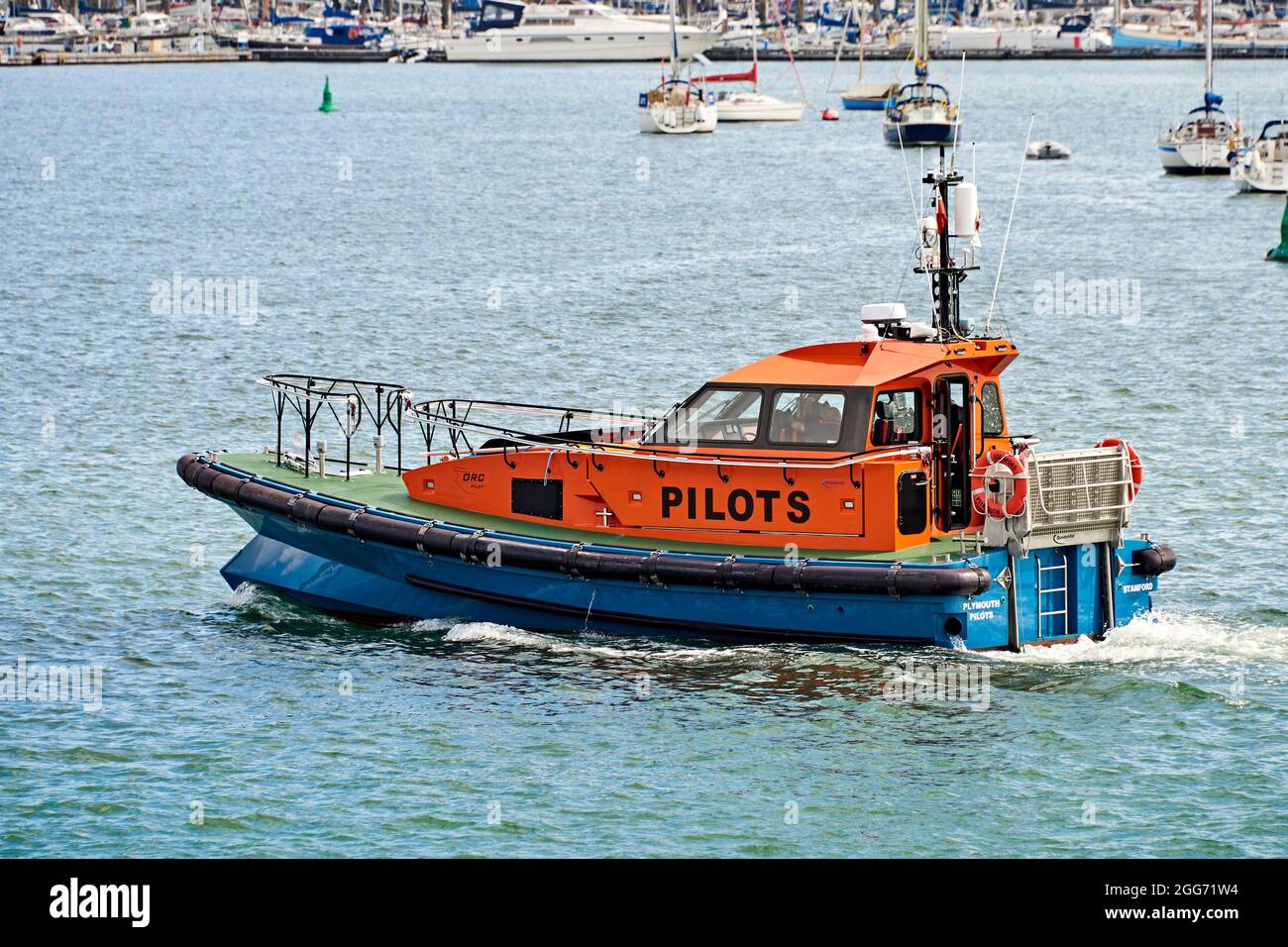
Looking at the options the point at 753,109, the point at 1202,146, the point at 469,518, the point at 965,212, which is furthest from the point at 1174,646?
the point at 753,109

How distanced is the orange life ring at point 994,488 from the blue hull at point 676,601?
413mm

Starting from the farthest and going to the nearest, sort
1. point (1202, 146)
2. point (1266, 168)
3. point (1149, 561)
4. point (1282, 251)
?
point (1202, 146)
point (1266, 168)
point (1282, 251)
point (1149, 561)

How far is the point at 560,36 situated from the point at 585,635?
161 meters

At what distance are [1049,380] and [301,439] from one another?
1352 centimetres

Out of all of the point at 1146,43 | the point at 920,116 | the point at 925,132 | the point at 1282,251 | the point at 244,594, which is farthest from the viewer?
the point at 1146,43

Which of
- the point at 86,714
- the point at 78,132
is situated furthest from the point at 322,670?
the point at 78,132

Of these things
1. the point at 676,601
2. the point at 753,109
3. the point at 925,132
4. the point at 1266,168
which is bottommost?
the point at 676,601

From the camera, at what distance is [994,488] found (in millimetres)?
16844

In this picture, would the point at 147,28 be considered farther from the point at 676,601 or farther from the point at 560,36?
the point at 676,601

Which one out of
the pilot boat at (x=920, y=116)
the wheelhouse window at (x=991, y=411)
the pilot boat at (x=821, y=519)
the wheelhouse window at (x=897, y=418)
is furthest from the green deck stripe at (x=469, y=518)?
the pilot boat at (x=920, y=116)

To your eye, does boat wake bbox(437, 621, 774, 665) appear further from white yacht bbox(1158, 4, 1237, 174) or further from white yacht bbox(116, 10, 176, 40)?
white yacht bbox(116, 10, 176, 40)

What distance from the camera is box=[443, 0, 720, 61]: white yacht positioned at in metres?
170

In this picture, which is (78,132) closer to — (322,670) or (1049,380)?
(1049,380)

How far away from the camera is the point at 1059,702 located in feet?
54.3
